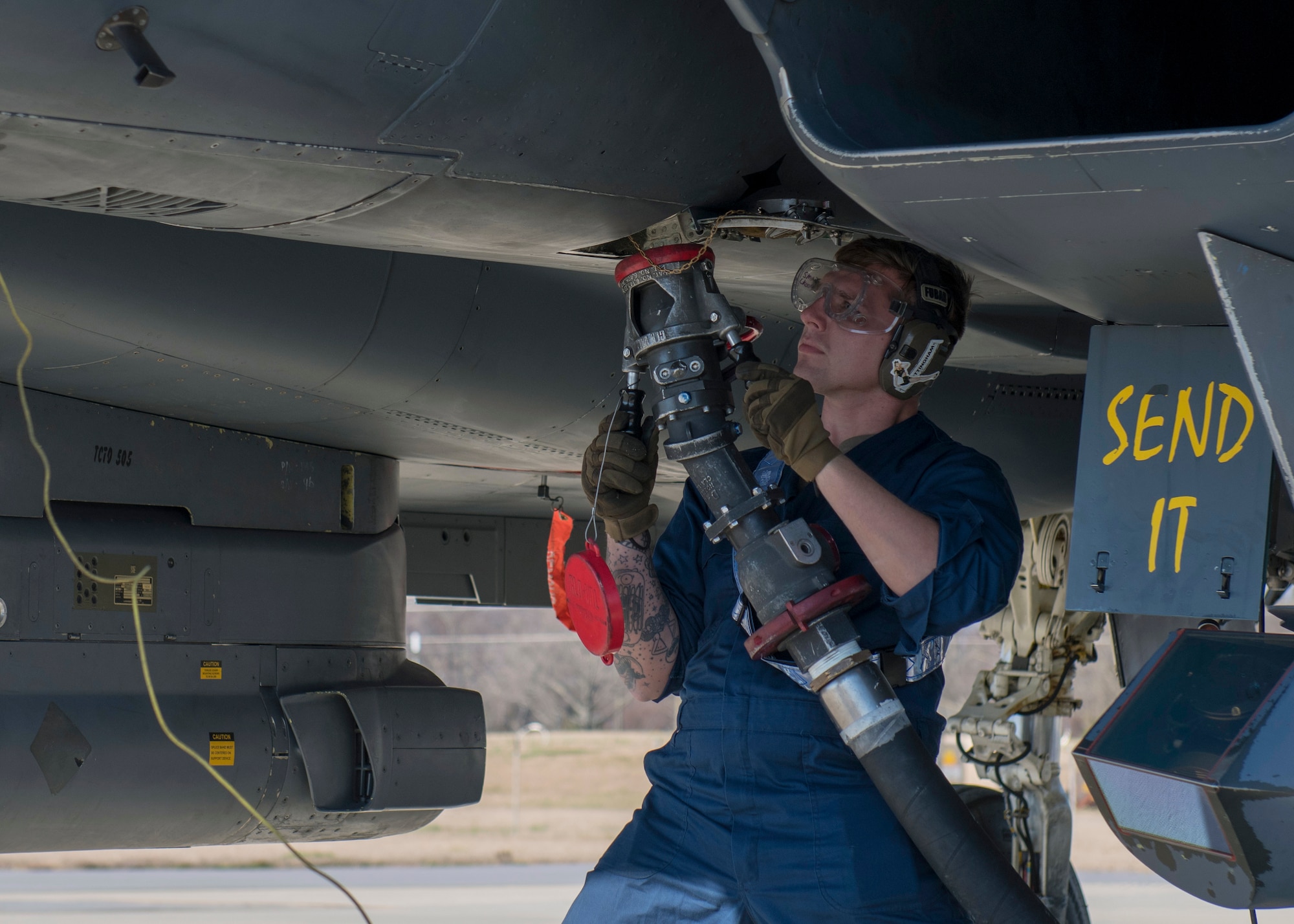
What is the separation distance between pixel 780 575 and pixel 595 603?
393 millimetres

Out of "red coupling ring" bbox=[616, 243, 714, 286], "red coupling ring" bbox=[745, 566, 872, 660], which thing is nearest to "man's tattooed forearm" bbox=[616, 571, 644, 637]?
"red coupling ring" bbox=[745, 566, 872, 660]

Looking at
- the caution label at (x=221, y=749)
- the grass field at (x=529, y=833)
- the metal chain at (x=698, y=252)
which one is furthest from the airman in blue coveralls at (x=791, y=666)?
the grass field at (x=529, y=833)

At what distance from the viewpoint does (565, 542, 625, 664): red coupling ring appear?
2.35m

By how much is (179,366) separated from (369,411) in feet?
2.21

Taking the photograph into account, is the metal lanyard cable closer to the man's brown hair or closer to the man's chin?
the man's chin

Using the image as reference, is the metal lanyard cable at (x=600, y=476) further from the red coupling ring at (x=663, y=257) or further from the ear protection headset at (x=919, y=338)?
the ear protection headset at (x=919, y=338)

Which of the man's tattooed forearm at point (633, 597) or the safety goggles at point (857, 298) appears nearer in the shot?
the safety goggles at point (857, 298)

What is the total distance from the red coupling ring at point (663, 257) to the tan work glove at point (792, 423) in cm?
31

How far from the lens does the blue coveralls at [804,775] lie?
7.04 ft

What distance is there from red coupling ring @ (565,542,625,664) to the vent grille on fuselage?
34.5 inches

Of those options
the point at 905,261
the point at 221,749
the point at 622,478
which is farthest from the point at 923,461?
the point at 221,749

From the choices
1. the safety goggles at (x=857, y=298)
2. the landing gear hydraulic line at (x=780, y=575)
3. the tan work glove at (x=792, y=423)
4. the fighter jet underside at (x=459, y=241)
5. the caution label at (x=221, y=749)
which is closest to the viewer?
the fighter jet underside at (x=459, y=241)

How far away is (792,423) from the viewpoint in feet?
7.03

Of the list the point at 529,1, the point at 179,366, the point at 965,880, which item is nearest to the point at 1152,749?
the point at 965,880
